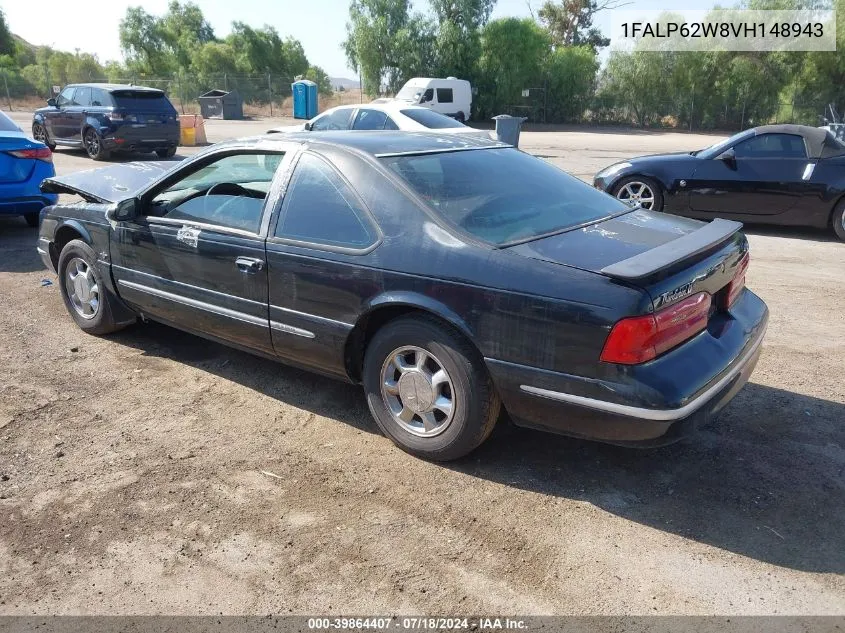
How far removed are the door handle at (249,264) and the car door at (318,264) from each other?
75mm

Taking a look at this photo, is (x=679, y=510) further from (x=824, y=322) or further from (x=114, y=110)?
(x=114, y=110)

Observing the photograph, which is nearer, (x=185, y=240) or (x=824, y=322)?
(x=185, y=240)

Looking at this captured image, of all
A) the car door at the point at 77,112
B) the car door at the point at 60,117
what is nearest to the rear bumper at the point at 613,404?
the car door at the point at 77,112

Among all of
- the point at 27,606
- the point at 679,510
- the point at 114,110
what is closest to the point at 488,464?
the point at 679,510

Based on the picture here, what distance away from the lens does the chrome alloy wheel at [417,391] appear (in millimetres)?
3379

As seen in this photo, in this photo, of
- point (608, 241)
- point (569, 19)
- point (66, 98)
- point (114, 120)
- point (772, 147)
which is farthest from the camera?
point (569, 19)

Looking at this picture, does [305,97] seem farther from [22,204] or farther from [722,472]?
[722,472]

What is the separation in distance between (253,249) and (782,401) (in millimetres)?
3194

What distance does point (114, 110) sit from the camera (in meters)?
15.4

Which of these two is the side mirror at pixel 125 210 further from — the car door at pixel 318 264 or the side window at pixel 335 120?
the side window at pixel 335 120

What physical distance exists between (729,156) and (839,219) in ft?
4.97

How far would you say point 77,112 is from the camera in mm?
16172

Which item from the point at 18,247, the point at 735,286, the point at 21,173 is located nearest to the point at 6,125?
the point at 21,173

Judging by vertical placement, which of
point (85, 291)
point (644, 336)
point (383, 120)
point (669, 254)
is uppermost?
point (383, 120)
